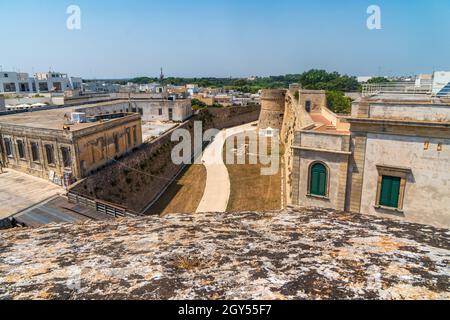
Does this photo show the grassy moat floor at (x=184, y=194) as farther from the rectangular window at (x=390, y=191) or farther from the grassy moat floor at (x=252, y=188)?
the rectangular window at (x=390, y=191)

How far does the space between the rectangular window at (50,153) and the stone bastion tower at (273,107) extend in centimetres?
3866

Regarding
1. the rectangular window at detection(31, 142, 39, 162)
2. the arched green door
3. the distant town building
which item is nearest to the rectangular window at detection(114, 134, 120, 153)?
the rectangular window at detection(31, 142, 39, 162)

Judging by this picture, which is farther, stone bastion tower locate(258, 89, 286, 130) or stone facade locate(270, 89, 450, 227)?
stone bastion tower locate(258, 89, 286, 130)

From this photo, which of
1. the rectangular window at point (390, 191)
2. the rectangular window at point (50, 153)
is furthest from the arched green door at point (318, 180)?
the rectangular window at point (50, 153)

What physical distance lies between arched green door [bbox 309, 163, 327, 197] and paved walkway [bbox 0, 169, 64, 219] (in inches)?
571

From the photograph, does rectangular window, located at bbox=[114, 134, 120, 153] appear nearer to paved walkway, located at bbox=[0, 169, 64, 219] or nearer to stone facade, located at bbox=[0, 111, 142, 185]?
stone facade, located at bbox=[0, 111, 142, 185]

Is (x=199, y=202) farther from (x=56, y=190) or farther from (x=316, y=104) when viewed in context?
(x=316, y=104)

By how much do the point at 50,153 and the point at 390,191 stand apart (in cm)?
2011

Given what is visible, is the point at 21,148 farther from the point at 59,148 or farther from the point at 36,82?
the point at 36,82

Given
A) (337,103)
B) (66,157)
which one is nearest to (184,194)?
(66,157)

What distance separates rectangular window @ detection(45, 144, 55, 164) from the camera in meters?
20.4

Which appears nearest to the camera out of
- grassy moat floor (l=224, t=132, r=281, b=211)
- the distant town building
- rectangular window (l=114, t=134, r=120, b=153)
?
rectangular window (l=114, t=134, r=120, b=153)

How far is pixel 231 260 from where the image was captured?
8.75ft

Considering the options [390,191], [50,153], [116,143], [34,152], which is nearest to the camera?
[390,191]
